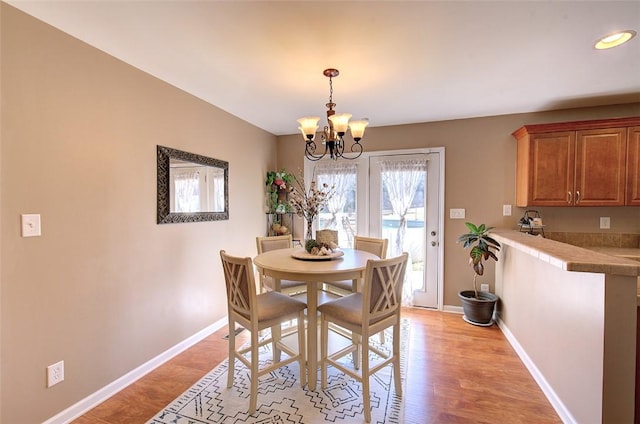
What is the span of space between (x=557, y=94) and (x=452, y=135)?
105cm

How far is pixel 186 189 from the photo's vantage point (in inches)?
109

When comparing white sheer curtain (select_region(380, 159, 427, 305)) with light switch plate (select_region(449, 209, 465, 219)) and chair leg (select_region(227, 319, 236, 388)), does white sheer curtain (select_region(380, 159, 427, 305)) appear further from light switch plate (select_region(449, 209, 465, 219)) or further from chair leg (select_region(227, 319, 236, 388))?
chair leg (select_region(227, 319, 236, 388))

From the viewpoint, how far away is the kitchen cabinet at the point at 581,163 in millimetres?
2822

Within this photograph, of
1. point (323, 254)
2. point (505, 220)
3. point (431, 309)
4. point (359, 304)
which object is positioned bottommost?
point (431, 309)

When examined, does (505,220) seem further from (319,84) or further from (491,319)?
(319,84)

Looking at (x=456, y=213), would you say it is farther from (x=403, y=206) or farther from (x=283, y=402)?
(x=283, y=402)

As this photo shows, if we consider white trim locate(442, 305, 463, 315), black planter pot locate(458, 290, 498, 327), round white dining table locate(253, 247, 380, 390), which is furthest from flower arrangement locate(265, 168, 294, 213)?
black planter pot locate(458, 290, 498, 327)

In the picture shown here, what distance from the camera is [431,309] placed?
12.4 feet

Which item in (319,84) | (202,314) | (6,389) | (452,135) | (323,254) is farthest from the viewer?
(452,135)

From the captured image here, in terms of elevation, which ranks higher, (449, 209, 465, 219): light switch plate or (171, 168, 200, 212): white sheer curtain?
(171, 168, 200, 212): white sheer curtain

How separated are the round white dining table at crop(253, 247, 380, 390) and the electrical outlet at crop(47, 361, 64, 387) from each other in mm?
1302

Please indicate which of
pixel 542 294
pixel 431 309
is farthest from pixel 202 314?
pixel 542 294

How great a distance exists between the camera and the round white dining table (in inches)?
77.7

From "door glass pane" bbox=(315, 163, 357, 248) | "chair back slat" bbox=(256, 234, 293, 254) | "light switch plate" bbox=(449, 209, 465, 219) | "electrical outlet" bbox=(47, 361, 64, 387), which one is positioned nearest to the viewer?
"electrical outlet" bbox=(47, 361, 64, 387)
